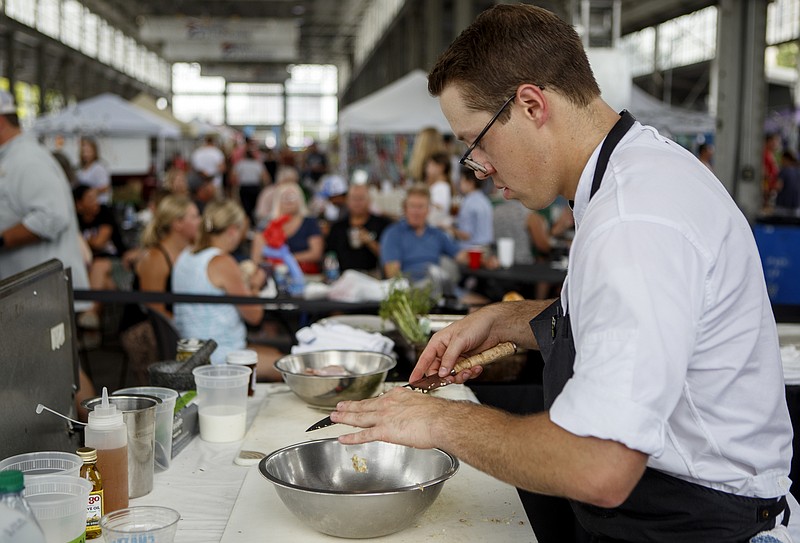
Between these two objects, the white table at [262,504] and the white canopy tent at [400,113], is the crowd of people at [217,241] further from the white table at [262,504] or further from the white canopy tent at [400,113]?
the white table at [262,504]

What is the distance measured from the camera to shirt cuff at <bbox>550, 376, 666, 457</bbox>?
4.43 ft

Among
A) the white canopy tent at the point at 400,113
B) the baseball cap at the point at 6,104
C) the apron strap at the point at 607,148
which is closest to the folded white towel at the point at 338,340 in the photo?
the apron strap at the point at 607,148

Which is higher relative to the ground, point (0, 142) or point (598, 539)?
point (0, 142)

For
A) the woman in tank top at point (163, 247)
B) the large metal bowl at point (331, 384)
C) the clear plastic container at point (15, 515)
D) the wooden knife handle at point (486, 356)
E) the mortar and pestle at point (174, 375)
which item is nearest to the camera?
the clear plastic container at point (15, 515)

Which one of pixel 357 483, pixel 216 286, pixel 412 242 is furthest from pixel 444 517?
pixel 412 242

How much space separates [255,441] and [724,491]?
4.49 feet

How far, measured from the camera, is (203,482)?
2.25 meters

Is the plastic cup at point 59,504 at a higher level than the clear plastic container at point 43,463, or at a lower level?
lower

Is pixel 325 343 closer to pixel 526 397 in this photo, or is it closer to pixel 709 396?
pixel 526 397

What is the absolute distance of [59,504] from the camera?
1.62 m

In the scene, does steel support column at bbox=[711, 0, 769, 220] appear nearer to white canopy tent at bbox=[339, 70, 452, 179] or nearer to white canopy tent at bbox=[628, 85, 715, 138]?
white canopy tent at bbox=[628, 85, 715, 138]

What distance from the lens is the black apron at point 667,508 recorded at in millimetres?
1627

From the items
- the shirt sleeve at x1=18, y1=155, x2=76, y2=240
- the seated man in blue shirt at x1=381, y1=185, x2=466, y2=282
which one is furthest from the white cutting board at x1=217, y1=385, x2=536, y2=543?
the seated man in blue shirt at x1=381, y1=185, x2=466, y2=282

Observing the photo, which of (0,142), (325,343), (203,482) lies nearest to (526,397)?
(325,343)
